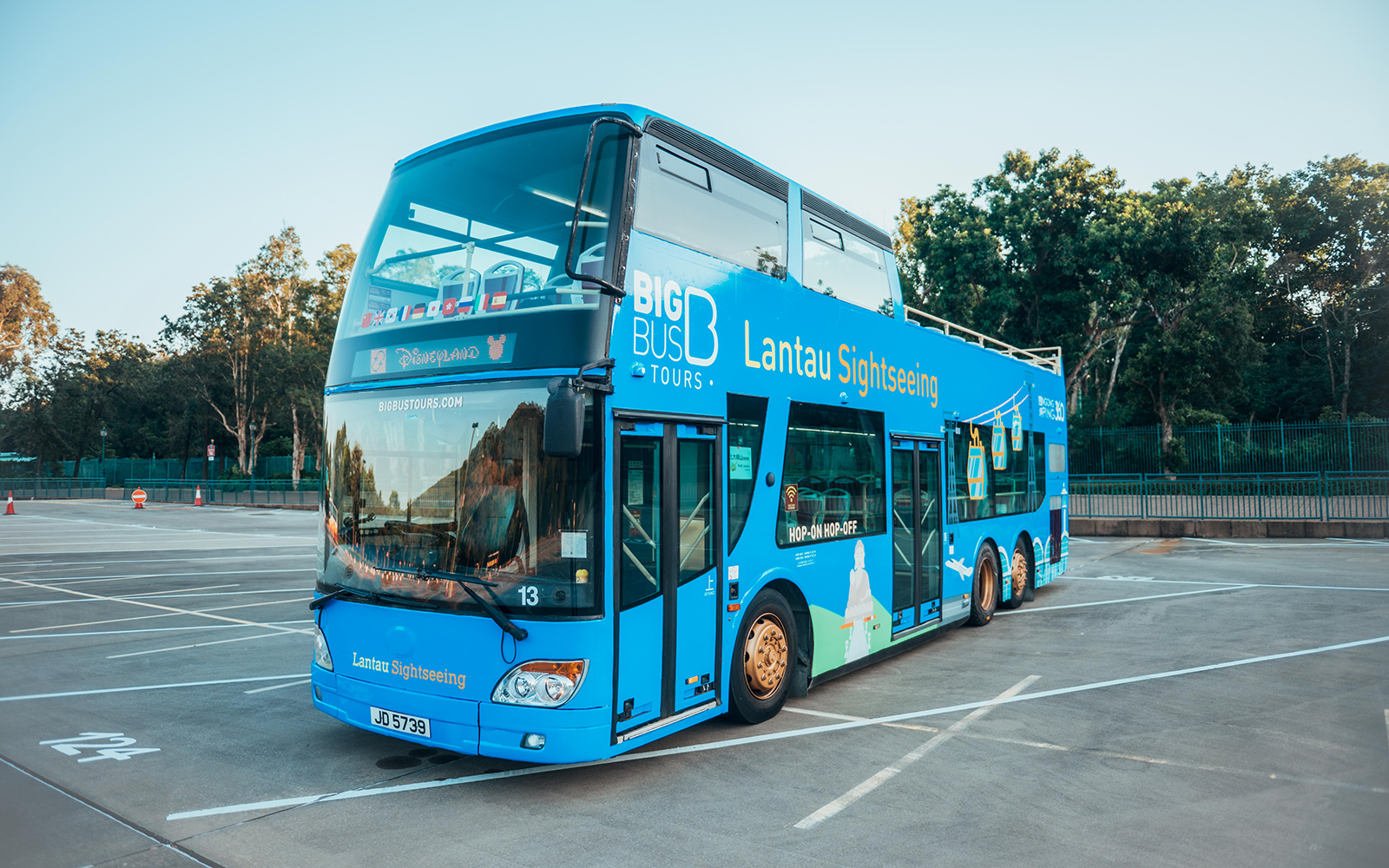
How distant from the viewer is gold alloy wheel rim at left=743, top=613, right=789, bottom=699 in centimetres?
631

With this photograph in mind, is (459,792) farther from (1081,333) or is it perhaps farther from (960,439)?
(1081,333)

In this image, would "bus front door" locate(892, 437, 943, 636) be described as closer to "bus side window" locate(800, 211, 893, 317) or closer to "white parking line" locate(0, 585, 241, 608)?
"bus side window" locate(800, 211, 893, 317)

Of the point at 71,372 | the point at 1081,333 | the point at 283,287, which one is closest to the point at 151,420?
the point at 71,372

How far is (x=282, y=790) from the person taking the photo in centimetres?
517

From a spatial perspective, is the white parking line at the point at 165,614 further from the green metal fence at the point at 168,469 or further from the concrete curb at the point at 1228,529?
the green metal fence at the point at 168,469

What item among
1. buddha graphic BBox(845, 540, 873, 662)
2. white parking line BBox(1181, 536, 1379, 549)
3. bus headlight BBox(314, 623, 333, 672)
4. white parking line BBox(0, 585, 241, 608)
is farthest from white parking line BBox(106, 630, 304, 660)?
white parking line BBox(1181, 536, 1379, 549)

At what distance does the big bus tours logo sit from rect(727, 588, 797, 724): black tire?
70.3 inches

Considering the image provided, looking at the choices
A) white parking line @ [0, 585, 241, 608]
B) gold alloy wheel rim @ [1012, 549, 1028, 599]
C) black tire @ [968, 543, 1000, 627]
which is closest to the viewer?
black tire @ [968, 543, 1000, 627]

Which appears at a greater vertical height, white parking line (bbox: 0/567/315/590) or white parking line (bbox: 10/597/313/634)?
white parking line (bbox: 0/567/315/590)

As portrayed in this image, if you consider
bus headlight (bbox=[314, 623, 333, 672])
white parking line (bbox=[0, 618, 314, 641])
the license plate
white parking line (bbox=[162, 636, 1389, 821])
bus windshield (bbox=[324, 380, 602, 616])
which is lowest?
white parking line (bbox=[0, 618, 314, 641])

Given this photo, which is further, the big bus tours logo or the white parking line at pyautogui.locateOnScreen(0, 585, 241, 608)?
the white parking line at pyautogui.locateOnScreen(0, 585, 241, 608)

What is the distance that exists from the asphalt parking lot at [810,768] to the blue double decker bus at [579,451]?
471mm

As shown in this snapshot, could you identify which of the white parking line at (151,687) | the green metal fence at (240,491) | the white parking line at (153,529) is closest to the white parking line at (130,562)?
the white parking line at (153,529)

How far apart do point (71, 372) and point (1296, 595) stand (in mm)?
78874
